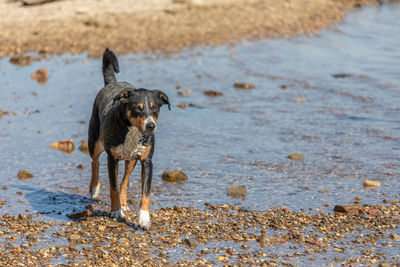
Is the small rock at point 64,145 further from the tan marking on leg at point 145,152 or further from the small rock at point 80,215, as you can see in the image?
the tan marking on leg at point 145,152

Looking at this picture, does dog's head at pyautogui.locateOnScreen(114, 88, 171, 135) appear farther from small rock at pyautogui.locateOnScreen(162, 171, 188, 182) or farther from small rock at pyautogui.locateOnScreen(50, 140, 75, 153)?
small rock at pyautogui.locateOnScreen(50, 140, 75, 153)

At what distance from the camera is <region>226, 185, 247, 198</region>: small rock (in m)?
8.98

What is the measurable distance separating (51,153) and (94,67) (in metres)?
7.28

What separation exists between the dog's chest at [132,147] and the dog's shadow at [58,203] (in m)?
0.88

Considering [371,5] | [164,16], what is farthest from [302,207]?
[371,5]

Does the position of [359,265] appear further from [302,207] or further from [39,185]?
[39,185]

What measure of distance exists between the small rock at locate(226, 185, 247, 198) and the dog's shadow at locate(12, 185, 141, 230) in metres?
1.84

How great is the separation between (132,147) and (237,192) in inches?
83.0

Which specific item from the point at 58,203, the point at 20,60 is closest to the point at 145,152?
the point at 58,203

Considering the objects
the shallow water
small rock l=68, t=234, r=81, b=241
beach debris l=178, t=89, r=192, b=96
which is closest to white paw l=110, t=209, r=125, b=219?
the shallow water

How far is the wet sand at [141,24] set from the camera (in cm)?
1997

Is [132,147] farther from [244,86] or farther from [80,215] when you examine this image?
[244,86]

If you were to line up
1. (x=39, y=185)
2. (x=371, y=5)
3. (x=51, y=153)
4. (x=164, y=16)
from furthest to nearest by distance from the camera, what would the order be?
(x=371, y=5)
(x=164, y=16)
(x=51, y=153)
(x=39, y=185)

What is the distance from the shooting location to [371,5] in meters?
33.9
